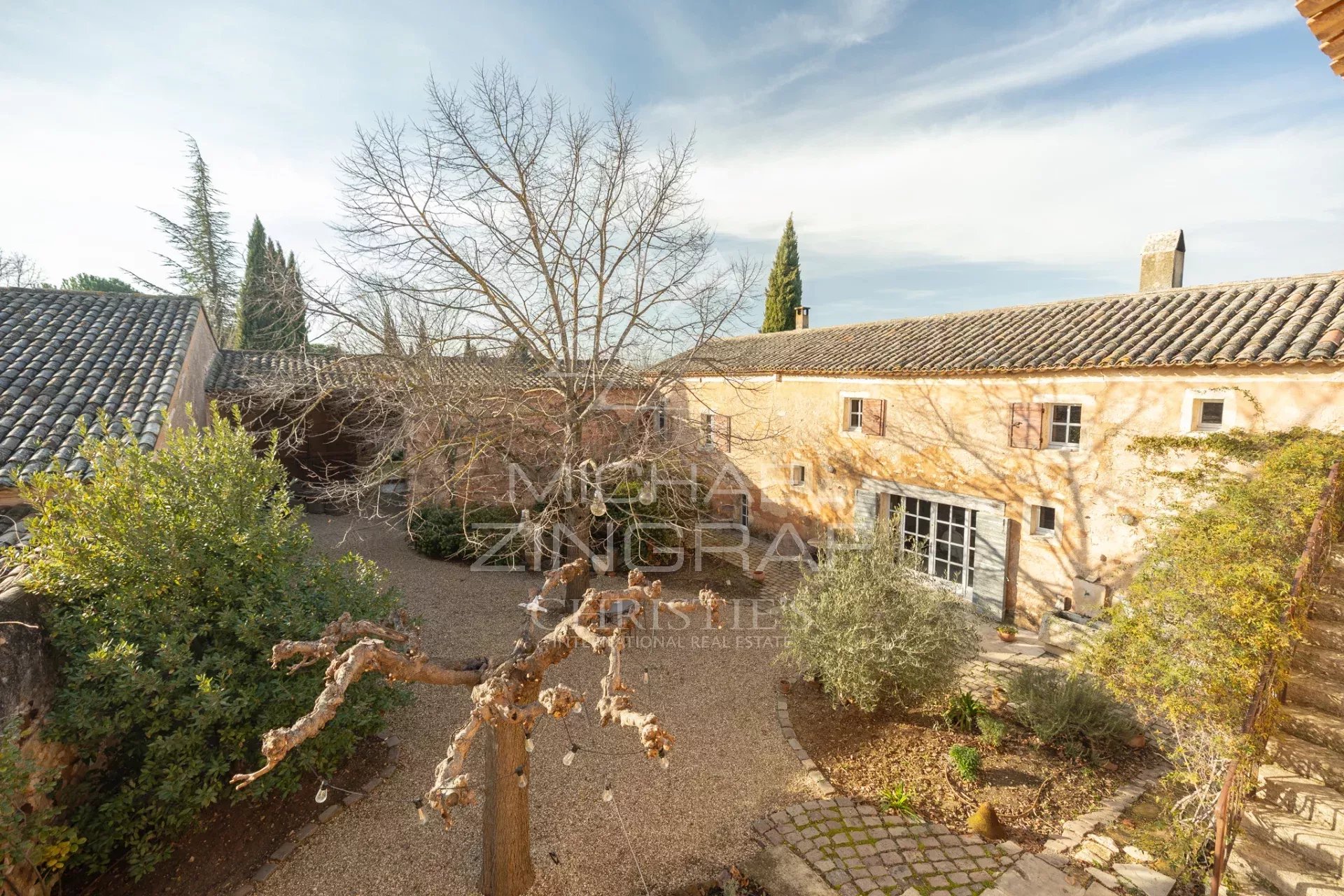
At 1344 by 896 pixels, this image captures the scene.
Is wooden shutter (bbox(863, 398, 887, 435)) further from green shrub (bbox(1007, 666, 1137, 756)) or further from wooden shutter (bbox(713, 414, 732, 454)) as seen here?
green shrub (bbox(1007, 666, 1137, 756))

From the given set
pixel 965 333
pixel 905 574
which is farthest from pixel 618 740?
pixel 965 333

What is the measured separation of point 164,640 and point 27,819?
132 centimetres

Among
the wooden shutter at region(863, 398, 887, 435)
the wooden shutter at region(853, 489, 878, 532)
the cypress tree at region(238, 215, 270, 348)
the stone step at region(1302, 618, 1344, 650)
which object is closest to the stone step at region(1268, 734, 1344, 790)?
the stone step at region(1302, 618, 1344, 650)

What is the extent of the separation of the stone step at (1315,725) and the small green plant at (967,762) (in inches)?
98.9

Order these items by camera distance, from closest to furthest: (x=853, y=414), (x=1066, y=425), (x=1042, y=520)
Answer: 1. (x=1066, y=425)
2. (x=1042, y=520)
3. (x=853, y=414)

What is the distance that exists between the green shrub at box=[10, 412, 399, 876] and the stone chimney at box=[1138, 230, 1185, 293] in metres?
15.5

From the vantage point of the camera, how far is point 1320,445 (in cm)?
639

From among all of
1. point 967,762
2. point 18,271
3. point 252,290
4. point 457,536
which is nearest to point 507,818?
point 967,762

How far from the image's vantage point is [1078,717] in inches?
257

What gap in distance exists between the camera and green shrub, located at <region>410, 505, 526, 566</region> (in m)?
13.3

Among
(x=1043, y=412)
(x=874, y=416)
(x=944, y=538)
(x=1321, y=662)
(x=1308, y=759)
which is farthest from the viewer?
(x=874, y=416)

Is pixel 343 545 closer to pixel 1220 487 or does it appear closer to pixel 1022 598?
pixel 1022 598

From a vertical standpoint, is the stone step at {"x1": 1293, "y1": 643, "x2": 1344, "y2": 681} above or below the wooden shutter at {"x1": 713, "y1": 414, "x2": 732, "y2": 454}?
below

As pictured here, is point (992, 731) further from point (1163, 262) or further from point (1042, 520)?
point (1163, 262)
